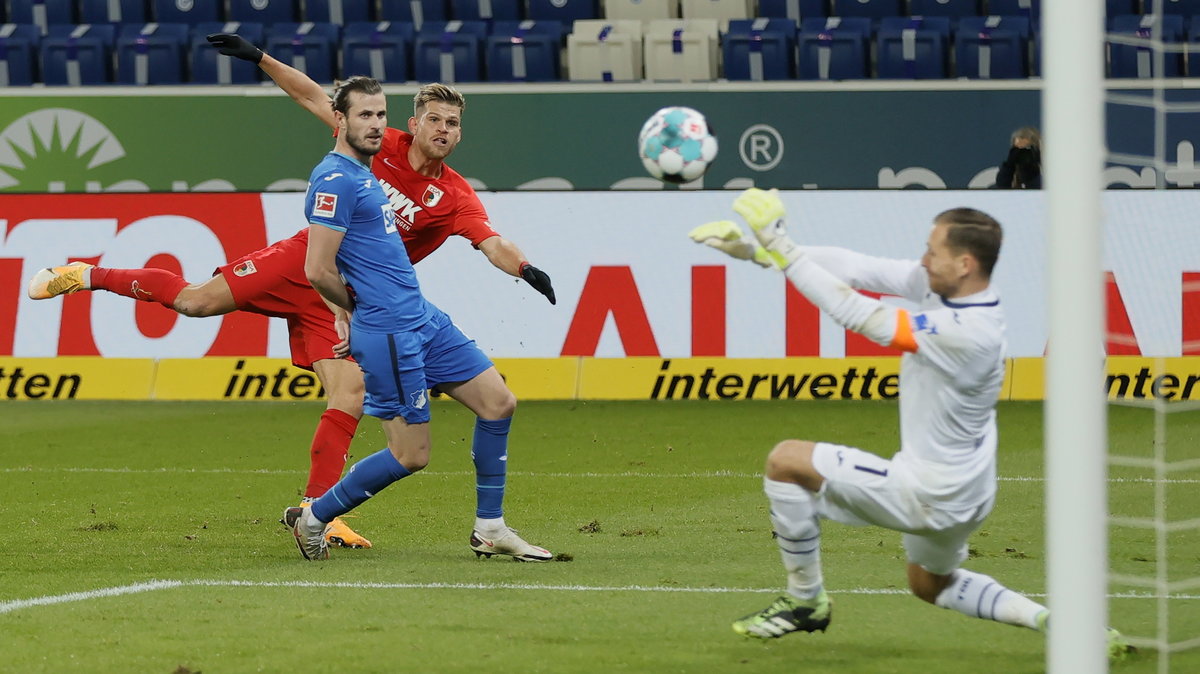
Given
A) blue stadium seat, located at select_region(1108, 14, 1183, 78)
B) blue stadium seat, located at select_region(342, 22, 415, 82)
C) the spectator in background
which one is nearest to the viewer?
the spectator in background

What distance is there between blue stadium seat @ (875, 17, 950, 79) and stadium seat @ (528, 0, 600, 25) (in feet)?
10.4

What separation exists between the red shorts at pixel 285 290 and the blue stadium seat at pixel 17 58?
10752 millimetres

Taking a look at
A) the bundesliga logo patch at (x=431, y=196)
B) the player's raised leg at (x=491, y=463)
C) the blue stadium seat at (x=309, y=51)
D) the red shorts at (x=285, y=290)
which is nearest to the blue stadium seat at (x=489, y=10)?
the blue stadium seat at (x=309, y=51)

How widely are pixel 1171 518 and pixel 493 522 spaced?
11.6ft

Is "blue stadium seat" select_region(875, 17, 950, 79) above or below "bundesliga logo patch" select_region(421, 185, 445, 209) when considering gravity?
above

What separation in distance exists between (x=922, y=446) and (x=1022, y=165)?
9.93 meters

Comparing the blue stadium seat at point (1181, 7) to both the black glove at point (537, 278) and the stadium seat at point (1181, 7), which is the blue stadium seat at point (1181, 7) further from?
the black glove at point (537, 278)

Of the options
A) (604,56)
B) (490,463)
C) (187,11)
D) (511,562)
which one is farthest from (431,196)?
(187,11)

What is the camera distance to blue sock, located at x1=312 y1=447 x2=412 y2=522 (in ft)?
24.3

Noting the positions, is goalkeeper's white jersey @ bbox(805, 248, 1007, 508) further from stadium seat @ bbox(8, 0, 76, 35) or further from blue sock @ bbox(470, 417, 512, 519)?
stadium seat @ bbox(8, 0, 76, 35)

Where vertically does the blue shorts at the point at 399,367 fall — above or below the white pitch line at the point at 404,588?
above

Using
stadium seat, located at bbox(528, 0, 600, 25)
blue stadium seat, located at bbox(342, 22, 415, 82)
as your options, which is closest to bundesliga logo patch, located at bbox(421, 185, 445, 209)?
blue stadium seat, located at bbox(342, 22, 415, 82)

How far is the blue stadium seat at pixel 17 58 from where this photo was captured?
1831 cm

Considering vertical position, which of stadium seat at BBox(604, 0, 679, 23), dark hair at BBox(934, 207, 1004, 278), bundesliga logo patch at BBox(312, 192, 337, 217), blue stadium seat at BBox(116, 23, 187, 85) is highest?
stadium seat at BBox(604, 0, 679, 23)
